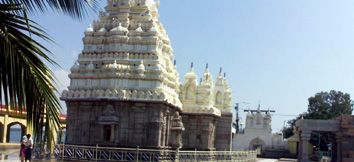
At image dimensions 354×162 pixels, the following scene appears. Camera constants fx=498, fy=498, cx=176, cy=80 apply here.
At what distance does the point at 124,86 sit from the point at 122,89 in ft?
0.71

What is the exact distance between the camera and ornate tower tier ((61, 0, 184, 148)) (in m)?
25.2

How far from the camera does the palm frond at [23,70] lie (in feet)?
14.6

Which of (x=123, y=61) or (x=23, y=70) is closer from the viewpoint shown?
(x=23, y=70)

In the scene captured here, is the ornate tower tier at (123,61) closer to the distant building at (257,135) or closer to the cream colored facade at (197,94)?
the cream colored facade at (197,94)

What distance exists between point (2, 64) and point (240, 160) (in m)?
26.8

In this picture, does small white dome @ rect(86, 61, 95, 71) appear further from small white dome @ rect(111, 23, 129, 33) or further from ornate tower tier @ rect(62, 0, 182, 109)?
small white dome @ rect(111, 23, 129, 33)

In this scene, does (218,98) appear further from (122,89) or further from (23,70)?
(23,70)

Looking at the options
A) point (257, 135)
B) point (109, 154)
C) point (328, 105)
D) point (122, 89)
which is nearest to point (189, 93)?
point (122, 89)

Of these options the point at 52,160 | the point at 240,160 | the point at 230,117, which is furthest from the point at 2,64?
the point at 230,117

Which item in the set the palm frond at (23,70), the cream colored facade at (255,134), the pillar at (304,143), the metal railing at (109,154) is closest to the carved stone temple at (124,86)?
the metal railing at (109,154)

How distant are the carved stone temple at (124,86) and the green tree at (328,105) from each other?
126 ft

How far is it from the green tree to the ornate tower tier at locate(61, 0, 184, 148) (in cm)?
3964

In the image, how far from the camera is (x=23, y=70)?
15.0 ft

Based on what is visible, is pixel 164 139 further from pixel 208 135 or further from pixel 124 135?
pixel 208 135
